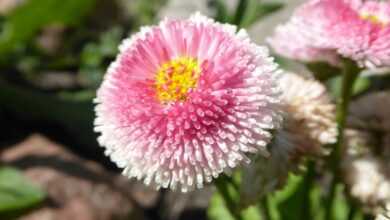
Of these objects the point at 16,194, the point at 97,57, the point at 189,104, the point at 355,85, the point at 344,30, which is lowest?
the point at 189,104

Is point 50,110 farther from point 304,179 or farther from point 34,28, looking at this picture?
point 304,179

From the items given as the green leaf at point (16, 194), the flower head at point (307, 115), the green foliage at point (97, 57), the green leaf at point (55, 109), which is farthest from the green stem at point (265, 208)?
the green foliage at point (97, 57)

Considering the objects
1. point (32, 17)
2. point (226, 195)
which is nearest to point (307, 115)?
point (226, 195)

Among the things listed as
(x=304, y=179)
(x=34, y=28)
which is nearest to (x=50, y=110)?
(x=34, y=28)

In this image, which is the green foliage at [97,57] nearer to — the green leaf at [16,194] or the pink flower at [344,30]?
the green leaf at [16,194]

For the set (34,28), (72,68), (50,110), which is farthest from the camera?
(72,68)

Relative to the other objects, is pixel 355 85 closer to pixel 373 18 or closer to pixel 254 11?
pixel 254 11

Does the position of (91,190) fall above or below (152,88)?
above
